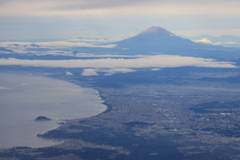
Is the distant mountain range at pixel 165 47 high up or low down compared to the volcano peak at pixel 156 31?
down

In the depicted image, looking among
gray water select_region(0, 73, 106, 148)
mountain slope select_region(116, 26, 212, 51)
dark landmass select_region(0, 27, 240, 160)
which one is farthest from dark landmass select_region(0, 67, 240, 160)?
mountain slope select_region(116, 26, 212, 51)

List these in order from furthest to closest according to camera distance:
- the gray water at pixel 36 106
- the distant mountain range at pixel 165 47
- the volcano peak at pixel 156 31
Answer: the volcano peak at pixel 156 31 < the distant mountain range at pixel 165 47 < the gray water at pixel 36 106

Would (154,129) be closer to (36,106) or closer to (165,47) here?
(36,106)

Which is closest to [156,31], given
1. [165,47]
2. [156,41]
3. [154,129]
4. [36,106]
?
[156,41]

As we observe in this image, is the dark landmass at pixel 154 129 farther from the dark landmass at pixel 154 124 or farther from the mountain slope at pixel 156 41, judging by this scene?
the mountain slope at pixel 156 41

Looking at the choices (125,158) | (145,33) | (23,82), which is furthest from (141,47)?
(125,158)

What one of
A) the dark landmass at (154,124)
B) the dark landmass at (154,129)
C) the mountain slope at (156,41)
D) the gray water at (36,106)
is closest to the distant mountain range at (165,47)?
the mountain slope at (156,41)

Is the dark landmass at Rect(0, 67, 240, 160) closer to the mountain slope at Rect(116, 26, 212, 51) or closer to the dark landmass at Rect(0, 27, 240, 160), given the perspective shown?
the dark landmass at Rect(0, 27, 240, 160)

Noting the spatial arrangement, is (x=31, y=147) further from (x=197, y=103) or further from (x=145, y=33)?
(x=145, y=33)
